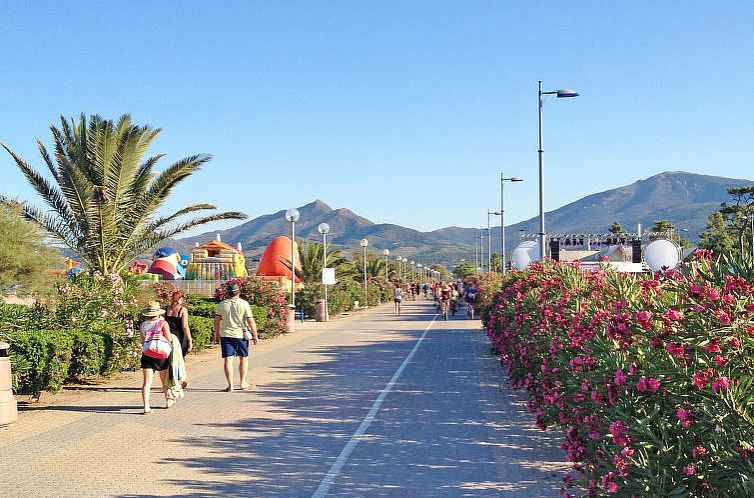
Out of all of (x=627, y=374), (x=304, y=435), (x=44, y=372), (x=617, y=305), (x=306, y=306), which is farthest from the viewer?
(x=306, y=306)

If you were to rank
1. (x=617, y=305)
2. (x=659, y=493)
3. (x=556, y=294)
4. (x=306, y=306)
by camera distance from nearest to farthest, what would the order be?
(x=659, y=493) < (x=617, y=305) < (x=556, y=294) < (x=306, y=306)

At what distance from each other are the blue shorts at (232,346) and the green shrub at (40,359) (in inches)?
85.0

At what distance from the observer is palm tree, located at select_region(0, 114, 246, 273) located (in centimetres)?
1700

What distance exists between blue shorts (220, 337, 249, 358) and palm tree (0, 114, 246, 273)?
22.6 feet

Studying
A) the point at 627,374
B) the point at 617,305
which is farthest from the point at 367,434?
the point at 627,374

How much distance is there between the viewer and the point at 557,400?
6008 mm

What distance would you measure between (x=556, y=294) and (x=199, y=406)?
4860 mm

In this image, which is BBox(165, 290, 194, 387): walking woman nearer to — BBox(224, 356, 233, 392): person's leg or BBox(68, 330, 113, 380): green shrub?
BBox(224, 356, 233, 392): person's leg

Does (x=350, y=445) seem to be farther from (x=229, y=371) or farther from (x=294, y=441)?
(x=229, y=371)

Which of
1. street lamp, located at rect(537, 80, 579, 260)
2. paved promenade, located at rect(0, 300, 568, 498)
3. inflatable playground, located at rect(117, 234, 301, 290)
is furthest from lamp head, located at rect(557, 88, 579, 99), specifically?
inflatable playground, located at rect(117, 234, 301, 290)

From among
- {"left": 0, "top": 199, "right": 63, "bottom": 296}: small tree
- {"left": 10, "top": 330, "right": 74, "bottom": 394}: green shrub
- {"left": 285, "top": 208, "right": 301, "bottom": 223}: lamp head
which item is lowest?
{"left": 10, "top": 330, "right": 74, "bottom": 394}: green shrub

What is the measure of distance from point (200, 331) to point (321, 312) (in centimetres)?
1511

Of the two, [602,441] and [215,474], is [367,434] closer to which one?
[215,474]

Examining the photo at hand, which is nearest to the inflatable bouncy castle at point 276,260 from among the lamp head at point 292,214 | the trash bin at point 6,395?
the lamp head at point 292,214
